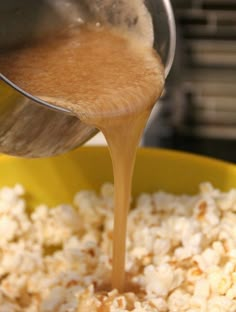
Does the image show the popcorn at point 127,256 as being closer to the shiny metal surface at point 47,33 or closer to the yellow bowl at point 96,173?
the yellow bowl at point 96,173

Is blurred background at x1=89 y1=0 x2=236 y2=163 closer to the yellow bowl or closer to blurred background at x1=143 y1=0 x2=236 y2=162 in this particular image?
blurred background at x1=143 y1=0 x2=236 y2=162

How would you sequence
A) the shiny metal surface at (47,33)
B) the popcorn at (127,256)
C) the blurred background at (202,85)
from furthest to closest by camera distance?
the blurred background at (202,85) → the popcorn at (127,256) → the shiny metal surface at (47,33)

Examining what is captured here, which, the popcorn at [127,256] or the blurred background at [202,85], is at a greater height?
the blurred background at [202,85]

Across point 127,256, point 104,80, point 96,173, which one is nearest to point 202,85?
point 96,173

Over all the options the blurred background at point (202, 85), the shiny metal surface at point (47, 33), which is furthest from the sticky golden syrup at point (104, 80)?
the blurred background at point (202, 85)

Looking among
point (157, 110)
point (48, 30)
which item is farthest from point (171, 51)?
point (157, 110)

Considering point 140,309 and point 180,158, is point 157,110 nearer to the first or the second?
point 180,158

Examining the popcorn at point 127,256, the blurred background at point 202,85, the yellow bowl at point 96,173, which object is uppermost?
the blurred background at point 202,85
